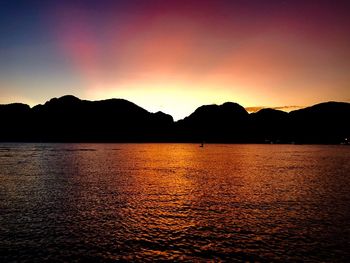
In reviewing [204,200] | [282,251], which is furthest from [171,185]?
[282,251]

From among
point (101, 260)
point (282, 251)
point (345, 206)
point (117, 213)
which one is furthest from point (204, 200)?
point (101, 260)

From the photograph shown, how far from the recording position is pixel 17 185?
57594mm

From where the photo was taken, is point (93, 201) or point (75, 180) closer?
point (93, 201)

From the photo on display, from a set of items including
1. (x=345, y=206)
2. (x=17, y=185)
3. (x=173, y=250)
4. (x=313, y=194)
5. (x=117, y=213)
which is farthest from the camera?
Result: (x=17, y=185)

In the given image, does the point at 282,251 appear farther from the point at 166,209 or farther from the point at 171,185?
the point at 171,185

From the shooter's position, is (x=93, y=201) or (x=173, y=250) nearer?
(x=173, y=250)

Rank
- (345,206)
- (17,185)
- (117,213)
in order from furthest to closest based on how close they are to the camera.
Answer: (17,185) < (345,206) < (117,213)

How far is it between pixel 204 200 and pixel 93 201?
15618 mm

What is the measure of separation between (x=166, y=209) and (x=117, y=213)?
19.7 feet

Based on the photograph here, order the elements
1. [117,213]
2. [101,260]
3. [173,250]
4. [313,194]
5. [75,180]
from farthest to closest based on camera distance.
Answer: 1. [75,180]
2. [313,194]
3. [117,213]
4. [173,250]
5. [101,260]

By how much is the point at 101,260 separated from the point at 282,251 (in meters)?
13.6

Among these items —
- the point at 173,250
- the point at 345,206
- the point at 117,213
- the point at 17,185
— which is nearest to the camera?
the point at 173,250

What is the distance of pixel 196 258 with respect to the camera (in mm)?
22531

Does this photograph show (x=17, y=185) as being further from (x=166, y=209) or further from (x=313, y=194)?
(x=313, y=194)
